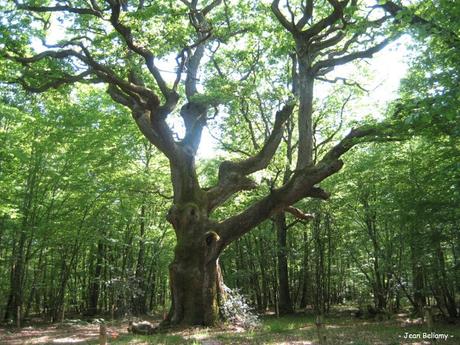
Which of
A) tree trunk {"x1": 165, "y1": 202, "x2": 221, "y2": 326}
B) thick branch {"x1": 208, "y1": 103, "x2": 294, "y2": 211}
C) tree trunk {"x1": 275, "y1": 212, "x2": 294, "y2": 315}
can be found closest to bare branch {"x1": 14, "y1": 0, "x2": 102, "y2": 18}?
tree trunk {"x1": 165, "y1": 202, "x2": 221, "y2": 326}

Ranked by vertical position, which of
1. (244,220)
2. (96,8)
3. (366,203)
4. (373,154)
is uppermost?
(96,8)

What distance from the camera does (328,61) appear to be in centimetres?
1217

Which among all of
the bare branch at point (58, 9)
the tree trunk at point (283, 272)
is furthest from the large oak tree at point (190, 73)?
the tree trunk at point (283, 272)

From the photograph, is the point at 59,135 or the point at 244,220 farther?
the point at 59,135

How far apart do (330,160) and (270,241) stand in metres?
9.46

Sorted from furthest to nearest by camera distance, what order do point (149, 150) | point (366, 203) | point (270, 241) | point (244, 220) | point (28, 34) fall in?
1. point (149, 150)
2. point (270, 241)
3. point (366, 203)
4. point (244, 220)
5. point (28, 34)

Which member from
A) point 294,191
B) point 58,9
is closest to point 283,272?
point 294,191

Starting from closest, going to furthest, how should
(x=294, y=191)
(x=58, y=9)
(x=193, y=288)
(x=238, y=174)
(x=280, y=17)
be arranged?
(x=58, y=9), (x=280, y=17), (x=193, y=288), (x=294, y=191), (x=238, y=174)

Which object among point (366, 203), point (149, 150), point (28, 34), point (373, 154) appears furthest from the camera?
point (149, 150)

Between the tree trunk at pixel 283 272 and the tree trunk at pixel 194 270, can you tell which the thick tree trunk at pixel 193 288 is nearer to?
the tree trunk at pixel 194 270

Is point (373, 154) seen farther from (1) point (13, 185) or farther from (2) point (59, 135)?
(1) point (13, 185)

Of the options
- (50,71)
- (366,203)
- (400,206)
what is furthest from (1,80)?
(366,203)

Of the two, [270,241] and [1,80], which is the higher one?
[1,80]

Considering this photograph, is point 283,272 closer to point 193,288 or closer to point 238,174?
Answer: point 238,174
